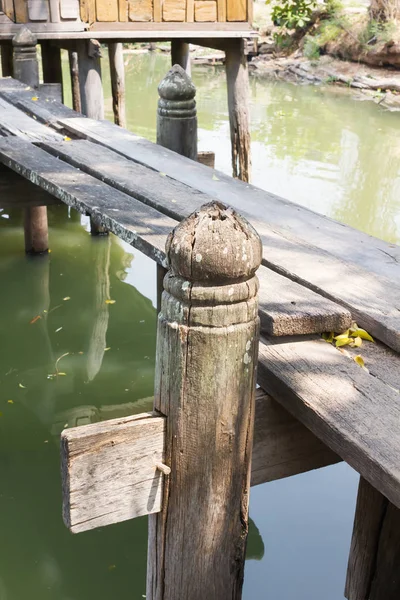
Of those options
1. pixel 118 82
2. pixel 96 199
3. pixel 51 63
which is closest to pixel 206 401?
pixel 96 199

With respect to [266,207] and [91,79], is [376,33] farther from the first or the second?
[266,207]

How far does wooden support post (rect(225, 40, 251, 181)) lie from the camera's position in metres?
10.2

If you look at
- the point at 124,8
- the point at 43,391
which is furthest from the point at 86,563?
the point at 124,8

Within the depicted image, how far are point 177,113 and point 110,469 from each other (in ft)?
10.7

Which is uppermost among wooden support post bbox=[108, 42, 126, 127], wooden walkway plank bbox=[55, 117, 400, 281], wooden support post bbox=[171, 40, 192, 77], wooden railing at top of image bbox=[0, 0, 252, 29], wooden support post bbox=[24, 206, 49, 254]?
wooden railing at top of image bbox=[0, 0, 252, 29]

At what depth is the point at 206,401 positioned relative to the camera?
211 cm

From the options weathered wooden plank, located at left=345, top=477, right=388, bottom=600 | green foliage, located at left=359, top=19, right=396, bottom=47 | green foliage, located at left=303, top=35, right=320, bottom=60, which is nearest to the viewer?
weathered wooden plank, located at left=345, top=477, right=388, bottom=600

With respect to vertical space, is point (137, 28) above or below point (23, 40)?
below

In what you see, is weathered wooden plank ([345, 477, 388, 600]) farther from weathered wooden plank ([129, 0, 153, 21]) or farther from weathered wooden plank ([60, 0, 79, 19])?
weathered wooden plank ([129, 0, 153, 21])

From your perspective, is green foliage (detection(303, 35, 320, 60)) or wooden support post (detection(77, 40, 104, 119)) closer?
wooden support post (detection(77, 40, 104, 119))

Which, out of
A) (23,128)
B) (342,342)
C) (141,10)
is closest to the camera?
(342,342)

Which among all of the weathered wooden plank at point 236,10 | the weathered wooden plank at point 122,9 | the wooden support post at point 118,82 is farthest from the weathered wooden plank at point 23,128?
the wooden support post at point 118,82

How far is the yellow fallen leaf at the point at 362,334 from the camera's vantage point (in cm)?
260

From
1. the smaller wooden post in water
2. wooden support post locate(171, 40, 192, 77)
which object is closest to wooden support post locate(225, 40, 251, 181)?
wooden support post locate(171, 40, 192, 77)
